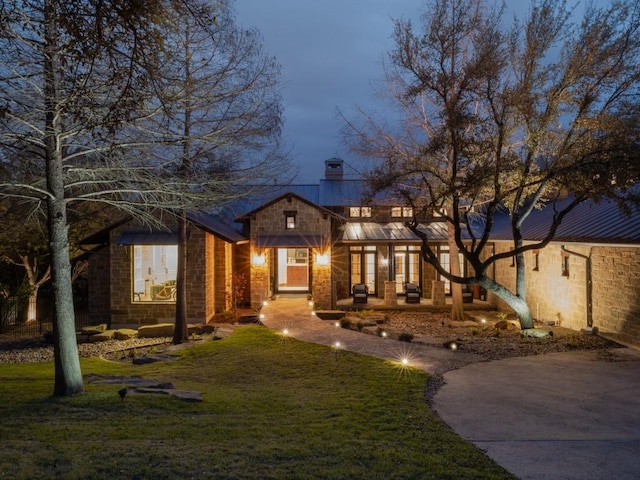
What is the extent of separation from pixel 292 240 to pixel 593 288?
1005 cm

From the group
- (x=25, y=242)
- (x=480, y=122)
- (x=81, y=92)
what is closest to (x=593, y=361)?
(x=480, y=122)

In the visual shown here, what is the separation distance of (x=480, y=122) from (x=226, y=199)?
6.66 m

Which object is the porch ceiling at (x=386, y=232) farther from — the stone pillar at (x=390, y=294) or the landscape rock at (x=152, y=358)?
the landscape rock at (x=152, y=358)

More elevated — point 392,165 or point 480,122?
Answer: point 480,122

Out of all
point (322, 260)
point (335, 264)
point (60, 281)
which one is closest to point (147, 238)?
point (322, 260)

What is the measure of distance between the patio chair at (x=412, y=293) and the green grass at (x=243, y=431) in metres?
9.96

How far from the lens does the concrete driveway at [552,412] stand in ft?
17.3

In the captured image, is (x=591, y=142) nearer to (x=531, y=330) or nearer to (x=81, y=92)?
(x=531, y=330)

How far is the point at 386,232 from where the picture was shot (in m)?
20.8

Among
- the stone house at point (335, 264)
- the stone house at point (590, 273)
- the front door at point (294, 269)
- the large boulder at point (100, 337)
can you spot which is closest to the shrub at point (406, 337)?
the stone house at point (335, 264)

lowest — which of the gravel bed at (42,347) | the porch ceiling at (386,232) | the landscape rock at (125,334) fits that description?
the gravel bed at (42,347)

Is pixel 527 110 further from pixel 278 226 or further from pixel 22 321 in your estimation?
pixel 22 321

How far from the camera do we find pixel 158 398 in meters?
6.97

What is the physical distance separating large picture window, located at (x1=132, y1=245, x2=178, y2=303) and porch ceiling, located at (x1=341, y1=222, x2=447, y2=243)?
676 cm
